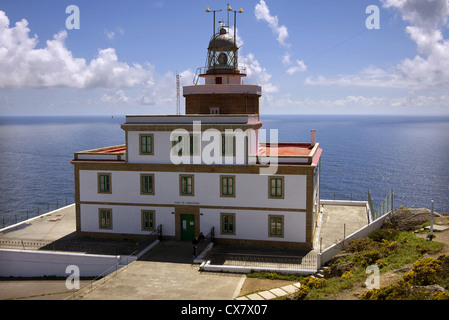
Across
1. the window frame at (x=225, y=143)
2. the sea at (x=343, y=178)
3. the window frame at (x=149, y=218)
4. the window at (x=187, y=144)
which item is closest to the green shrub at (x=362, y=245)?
the window frame at (x=225, y=143)

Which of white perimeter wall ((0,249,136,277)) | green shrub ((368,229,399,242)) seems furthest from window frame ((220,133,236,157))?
green shrub ((368,229,399,242))

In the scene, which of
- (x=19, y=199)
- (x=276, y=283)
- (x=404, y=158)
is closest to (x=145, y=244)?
(x=276, y=283)

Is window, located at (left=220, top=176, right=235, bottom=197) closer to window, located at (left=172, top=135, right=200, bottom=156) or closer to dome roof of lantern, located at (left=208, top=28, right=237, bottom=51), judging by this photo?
window, located at (left=172, top=135, right=200, bottom=156)

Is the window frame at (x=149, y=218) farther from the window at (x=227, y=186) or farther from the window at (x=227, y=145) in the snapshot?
the window at (x=227, y=145)

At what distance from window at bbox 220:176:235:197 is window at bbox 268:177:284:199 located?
108 inches

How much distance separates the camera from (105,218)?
1315 inches

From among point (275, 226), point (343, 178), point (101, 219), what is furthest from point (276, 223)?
point (343, 178)

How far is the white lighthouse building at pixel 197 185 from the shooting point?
30250 millimetres

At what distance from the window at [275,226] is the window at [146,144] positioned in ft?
34.3

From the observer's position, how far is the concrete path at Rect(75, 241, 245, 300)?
22391 millimetres
